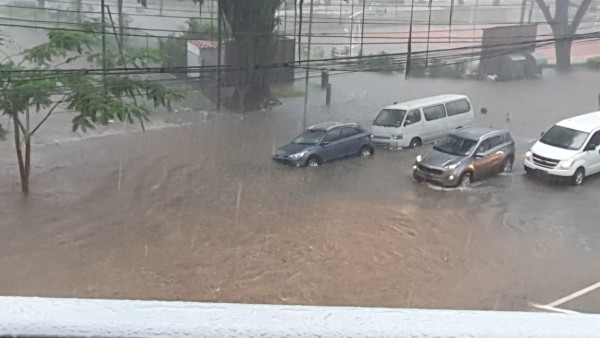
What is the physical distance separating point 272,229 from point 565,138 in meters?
3.02

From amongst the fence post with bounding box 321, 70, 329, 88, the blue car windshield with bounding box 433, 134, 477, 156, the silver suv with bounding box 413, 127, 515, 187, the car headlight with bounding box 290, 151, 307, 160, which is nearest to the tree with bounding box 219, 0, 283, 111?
the fence post with bounding box 321, 70, 329, 88

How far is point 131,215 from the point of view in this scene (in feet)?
17.6

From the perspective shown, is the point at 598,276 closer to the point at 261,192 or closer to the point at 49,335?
the point at 261,192

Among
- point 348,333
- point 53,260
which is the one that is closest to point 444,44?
point 53,260

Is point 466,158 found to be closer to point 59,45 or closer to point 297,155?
point 297,155

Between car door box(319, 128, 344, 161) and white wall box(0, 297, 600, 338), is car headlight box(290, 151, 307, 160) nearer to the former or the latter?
car door box(319, 128, 344, 161)

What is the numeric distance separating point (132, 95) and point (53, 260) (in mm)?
2193

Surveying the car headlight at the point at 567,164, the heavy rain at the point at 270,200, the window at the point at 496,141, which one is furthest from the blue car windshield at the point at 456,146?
the car headlight at the point at 567,164

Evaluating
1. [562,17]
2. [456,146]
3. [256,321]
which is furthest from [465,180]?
[562,17]

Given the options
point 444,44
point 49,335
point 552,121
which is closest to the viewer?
point 49,335

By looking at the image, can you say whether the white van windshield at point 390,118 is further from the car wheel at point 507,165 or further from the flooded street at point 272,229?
the car wheel at point 507,165

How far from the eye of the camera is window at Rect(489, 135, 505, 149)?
252 inches

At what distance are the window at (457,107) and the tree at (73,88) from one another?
2.94 metres

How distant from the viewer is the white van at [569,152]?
6176 millimetres
